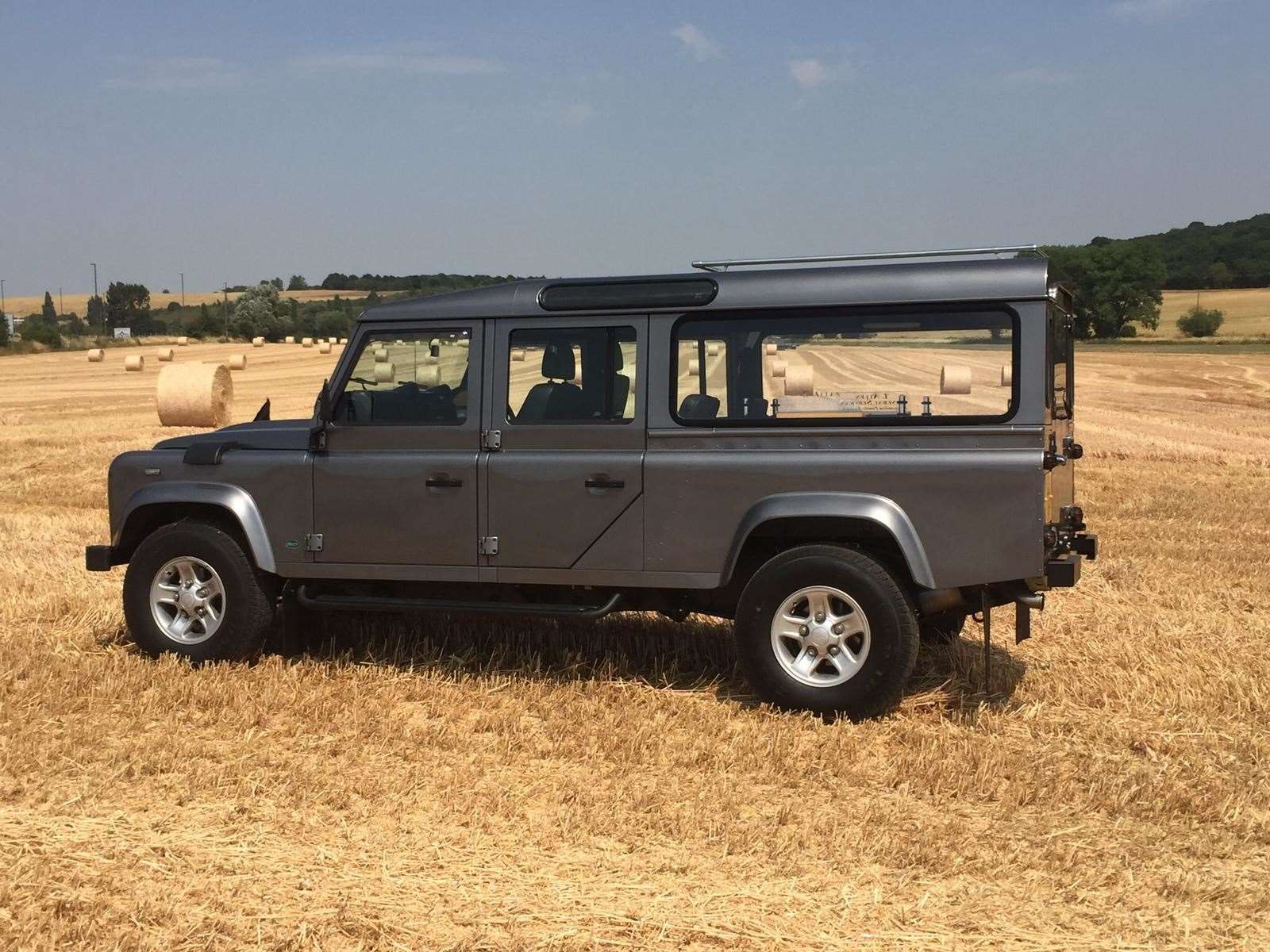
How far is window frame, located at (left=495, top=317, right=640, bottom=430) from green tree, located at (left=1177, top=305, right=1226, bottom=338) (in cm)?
7885

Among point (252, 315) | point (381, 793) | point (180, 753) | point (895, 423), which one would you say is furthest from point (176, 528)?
point (252, 315)

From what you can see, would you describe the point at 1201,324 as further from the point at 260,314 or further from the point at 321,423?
the point at 321,423

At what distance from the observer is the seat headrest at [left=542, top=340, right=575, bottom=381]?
22.1 feet

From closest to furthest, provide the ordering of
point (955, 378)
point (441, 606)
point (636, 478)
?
point (955, 378)
point (636, 478)
point (441, 606)

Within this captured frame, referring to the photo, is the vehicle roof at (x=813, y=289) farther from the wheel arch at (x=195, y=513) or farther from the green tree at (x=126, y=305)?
the green tree at (x=126, y=305)

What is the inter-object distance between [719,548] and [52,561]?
6.15m

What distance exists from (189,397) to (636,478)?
16.7 meters

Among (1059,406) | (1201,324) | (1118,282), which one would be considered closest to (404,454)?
(1059,406)

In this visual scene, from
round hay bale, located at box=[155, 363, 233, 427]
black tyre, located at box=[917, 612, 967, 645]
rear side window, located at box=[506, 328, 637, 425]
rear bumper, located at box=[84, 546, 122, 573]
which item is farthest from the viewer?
round hay bale, located at box=[155, 363, 233, 427]

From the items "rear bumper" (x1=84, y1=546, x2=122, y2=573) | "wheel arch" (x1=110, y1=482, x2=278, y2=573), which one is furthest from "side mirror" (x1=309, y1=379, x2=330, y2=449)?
"rear bumper" (x1=84, y1=546, x2=122, y2=573)

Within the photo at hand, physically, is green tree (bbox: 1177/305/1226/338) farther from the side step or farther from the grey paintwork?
the side step

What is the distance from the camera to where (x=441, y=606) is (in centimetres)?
691

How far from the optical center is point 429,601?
6.95 metres

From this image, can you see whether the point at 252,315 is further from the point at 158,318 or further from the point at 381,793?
the point at 381,793
